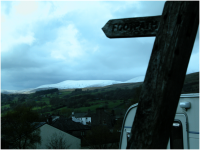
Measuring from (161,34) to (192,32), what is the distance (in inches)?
8.6

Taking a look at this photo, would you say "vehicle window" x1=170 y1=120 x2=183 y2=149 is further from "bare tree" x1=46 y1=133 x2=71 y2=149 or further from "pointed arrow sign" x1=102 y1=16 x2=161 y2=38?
"bare tree" x1=46 y1=133 x2=71 y2=149

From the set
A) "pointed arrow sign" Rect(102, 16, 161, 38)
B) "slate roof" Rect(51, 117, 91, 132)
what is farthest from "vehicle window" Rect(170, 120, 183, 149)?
"slate roof" Rect(51, 117, 91, 132)

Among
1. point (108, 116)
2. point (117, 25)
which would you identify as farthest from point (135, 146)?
point (108, 116)

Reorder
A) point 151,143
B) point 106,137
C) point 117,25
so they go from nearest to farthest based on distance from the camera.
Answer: point 151,143 → point 117,25 → point 106,137

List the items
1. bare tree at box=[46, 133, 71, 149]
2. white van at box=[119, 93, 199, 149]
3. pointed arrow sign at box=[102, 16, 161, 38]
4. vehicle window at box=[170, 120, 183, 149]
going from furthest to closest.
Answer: bare tree at box=[46, 133, 71, 149]
vehicle window at box=[170, 120, 183, 149]
white van at box=[119, 93, 199, 149]
pointed arrow sign at box=[102, 16, 161, 38]

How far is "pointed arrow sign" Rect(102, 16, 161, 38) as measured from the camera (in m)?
2.19

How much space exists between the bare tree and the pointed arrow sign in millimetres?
37378

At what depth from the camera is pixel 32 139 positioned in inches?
1455

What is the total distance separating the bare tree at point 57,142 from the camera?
1492 inches

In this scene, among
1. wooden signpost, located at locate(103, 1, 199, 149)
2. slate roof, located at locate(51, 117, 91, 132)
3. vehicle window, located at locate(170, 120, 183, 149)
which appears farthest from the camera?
slate roof, located at locate(51, 117, 91, 132)

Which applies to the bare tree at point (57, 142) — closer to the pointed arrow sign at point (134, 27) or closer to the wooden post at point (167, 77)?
the pointed arrow sign at point (134, 27)

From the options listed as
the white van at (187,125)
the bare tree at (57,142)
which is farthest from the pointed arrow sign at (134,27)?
the bare tree at (57,142)

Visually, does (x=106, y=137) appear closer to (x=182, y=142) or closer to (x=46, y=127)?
(x=46, y=127)

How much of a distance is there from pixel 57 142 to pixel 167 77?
128 ft
